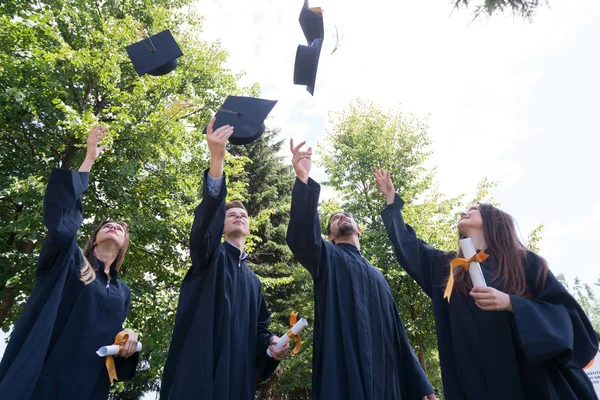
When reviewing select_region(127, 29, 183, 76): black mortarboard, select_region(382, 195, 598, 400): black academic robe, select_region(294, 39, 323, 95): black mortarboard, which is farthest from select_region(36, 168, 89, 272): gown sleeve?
select_region(382, 195, 598, 400): black academic robe

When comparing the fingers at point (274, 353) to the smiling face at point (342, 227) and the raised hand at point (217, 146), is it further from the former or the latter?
the raised hand at point (217, 146)

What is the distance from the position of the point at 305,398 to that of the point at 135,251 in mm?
9709

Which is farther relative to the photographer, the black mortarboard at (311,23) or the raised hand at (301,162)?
the black mortarboard at (311,23)

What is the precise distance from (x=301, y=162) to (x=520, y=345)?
5.55 feet

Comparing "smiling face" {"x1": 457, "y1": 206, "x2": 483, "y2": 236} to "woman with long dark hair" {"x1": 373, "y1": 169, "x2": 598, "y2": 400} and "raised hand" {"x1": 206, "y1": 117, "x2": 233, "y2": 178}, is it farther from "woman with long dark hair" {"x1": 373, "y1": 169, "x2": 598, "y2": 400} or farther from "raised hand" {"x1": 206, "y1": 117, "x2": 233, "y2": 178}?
"raised hand" {"x1": 206, "y1": 117, "x2": 233, "y2": 178}

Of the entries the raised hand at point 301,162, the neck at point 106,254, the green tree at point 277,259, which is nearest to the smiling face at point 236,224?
the raised hand at point 301,162

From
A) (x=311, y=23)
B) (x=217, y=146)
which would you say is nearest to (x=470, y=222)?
(x=217, y=146)

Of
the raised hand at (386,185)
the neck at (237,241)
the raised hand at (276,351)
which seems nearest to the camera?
the raised hand at (276,351)

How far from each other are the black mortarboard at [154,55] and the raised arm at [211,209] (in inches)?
59.9

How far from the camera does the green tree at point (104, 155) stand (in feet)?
23.4

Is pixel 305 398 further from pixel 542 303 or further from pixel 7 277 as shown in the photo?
pixel 542 303

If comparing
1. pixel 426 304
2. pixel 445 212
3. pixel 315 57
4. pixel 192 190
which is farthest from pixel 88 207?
pixel 445 212

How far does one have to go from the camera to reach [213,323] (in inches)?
Result: 100.0

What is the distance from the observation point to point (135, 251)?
8.41m
